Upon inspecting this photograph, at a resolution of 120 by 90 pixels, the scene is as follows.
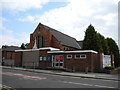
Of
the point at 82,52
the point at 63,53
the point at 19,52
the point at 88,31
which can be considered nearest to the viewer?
the point at 82,52

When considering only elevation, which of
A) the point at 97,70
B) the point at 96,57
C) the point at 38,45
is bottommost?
the point at 97,70

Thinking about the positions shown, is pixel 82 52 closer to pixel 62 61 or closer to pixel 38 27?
pixel 62 61

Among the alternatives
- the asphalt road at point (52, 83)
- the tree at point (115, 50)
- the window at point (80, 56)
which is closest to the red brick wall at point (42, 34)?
the window at point (80, 56)

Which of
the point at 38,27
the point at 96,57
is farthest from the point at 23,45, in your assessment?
the point at 96,57

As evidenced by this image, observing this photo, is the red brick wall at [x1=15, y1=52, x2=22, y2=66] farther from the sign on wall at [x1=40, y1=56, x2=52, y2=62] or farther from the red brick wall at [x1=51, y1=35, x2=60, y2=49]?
the red brick wall at [x1=51, y1=35, x2=60, y2=49]

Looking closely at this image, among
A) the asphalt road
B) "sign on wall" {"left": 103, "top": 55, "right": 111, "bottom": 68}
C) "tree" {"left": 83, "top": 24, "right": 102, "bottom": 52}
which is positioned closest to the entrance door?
"sign on wall" {"left": 103, "top": 55, "right": 111, "bottom": 68}

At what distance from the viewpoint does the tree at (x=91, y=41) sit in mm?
36703

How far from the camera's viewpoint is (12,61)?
36.3 m

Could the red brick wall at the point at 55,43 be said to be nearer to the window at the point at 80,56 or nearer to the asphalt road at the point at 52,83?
the window at the point at 80,56

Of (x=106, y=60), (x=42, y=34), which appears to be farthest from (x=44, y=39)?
(x=106, y=60)

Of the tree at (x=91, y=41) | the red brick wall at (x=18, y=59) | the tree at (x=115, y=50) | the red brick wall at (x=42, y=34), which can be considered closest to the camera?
the red brick wall at (x=18, y=59)

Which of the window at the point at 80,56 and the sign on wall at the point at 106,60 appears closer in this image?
the window at the point at 80,56

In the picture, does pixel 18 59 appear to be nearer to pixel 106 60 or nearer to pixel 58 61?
pixel 58 61

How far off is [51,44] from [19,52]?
340 inches
